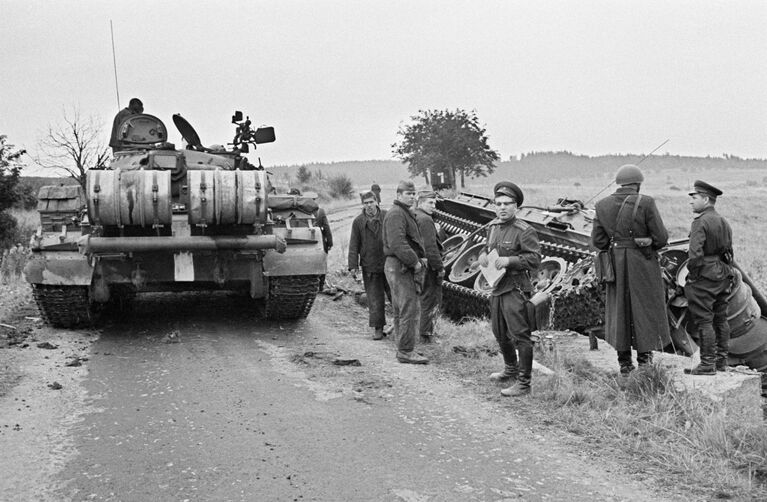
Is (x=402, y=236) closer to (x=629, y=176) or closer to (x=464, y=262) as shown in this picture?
(x=629, y=176)

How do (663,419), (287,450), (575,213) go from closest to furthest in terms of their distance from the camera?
1. (287,450)
2. (663,419)
3. (575,213)

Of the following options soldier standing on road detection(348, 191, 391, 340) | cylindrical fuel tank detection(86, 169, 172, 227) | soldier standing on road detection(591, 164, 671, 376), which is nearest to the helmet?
soldier standing on road detection(591, 164, 671, 376)

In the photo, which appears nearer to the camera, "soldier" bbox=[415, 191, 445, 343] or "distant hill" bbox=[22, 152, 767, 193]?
"soldier" bbox=[415, 191, 445, 343]

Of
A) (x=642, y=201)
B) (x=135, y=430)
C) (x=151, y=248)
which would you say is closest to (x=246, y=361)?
(x=151, y=248)

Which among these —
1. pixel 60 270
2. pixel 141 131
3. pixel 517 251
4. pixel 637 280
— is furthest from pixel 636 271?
pixel 141 131

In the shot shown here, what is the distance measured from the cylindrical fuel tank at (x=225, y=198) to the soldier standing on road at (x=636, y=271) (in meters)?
3.86

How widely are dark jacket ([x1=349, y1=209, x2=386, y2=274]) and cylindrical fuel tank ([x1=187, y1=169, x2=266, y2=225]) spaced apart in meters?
1.10

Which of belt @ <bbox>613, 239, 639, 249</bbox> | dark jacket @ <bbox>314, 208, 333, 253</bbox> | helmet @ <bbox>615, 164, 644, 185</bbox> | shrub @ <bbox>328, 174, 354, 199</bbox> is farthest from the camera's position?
shrub @ <bbox>328, 174, 354, 199</bbox>

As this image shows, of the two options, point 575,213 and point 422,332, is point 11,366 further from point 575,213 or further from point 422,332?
point 575,213

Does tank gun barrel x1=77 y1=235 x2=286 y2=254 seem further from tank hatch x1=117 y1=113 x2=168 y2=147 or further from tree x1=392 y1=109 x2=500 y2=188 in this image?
→ tree x1=392 y1=109 x2=500 y2=188

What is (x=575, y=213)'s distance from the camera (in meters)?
12.9

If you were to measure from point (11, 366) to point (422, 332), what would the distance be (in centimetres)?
399

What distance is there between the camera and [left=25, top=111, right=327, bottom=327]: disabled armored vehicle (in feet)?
28.9

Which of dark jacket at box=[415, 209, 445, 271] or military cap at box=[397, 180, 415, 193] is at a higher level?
military cap at box=[397, 180, 415, 193]
